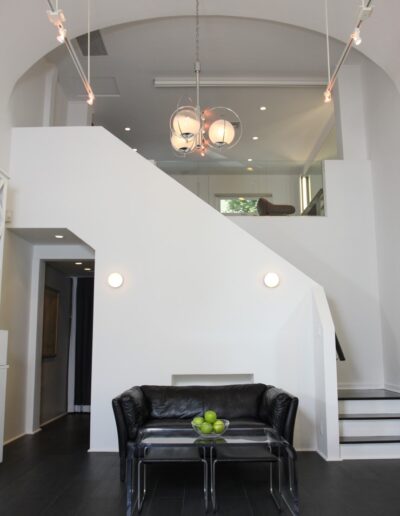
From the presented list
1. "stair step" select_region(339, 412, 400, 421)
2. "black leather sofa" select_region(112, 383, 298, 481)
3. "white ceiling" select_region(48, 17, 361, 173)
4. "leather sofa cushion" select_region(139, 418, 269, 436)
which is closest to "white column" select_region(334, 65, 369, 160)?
"white ceiling" select_region(48, 17, 361, 173)

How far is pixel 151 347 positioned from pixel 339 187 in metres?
3.78

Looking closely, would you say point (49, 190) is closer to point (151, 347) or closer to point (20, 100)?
point (20, 100)

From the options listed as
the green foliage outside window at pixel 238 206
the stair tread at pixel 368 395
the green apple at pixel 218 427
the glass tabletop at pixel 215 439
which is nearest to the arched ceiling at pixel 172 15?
the green foliage outside window at pixel 238 206

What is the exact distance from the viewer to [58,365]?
765 cm

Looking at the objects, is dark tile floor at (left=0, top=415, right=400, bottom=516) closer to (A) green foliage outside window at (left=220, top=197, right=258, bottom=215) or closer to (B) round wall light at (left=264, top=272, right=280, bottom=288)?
(B) round wall light at (left=264, top=272, right=280, bottom=288)

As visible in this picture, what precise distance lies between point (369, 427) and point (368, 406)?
351 millimetres

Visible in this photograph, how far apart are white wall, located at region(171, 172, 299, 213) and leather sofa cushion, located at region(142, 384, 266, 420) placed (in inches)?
124

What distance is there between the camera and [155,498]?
3658 mm

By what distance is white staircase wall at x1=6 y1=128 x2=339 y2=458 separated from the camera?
528 centimetres

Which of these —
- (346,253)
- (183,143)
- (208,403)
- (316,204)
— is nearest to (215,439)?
(208,403)

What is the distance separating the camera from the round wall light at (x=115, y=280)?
17.8 feet

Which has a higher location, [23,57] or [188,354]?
[23,57]

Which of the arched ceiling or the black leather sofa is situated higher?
the arched ceiling

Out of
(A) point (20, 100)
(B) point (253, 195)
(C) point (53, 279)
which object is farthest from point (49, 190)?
(B) point (253, 195)
